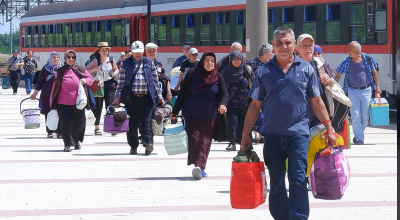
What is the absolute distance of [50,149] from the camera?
1431cm

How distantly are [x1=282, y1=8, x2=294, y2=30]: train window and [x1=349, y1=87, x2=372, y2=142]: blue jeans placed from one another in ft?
26.1

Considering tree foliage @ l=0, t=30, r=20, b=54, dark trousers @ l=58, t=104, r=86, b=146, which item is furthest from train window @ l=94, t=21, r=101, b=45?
tree foliage @ l=0, t=30, r=20, b=54

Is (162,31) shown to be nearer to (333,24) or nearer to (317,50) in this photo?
(333,24)

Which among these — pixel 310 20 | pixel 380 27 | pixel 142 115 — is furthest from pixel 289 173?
pixel 310 20

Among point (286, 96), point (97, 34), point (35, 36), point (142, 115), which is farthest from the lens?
point (35, 36)

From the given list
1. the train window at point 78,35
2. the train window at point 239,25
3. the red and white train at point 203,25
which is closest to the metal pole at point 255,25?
the red and white train at point 203,25

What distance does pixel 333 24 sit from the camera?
21266mm

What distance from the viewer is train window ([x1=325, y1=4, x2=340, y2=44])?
21.1m

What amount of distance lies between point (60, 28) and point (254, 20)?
24.2m

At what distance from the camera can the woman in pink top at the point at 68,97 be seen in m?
13.7

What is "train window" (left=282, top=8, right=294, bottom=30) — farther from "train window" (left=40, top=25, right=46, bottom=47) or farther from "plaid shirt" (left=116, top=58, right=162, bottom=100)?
"train window" (left=40, top=25, right=46, bottom=47)

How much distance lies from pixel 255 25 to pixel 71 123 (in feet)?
16.6

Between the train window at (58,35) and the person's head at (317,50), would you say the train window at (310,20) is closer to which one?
the person's head at (317,50)

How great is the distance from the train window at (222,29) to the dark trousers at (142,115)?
1281cm
